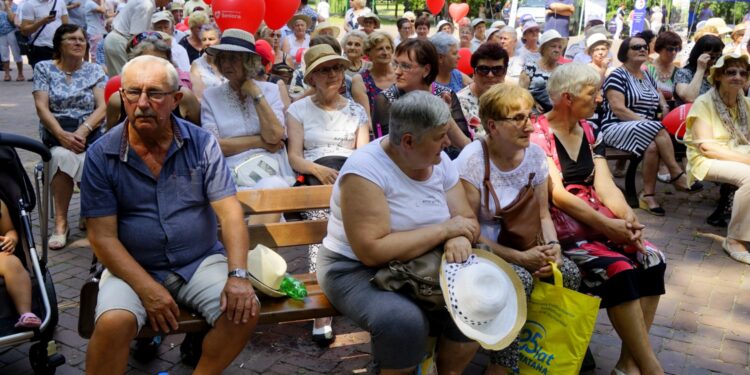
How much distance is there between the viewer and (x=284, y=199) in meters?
3.69

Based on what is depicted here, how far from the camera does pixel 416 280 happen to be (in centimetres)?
282

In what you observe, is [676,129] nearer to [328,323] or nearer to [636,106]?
[636,106]

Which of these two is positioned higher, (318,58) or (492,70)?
(318,58)

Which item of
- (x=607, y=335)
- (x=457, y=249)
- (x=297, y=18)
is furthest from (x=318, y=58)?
(x=297, y=18)

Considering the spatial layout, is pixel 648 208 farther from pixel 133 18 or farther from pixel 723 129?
pixel 133 18

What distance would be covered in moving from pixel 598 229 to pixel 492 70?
1808 millimetres

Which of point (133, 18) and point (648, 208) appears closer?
point (648, 208)

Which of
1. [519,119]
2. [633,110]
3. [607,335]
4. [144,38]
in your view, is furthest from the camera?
[633,110]

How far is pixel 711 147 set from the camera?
5570mm

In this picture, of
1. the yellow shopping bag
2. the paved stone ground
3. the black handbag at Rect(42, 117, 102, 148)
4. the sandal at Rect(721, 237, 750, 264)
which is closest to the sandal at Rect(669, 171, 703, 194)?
the paved stone ground

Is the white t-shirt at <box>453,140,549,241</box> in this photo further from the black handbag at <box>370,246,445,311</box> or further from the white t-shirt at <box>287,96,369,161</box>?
the white t-shirt at <box>287,96,369,161</box>

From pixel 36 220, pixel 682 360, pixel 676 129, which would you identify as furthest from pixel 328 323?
pixel 676 129

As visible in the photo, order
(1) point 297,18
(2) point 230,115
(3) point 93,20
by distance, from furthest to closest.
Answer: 1. (3) point 93,20
2. (1) point 297,18
3. (2) point 230,115

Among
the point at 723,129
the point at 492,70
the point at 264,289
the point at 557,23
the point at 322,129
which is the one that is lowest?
the point at 557,23
